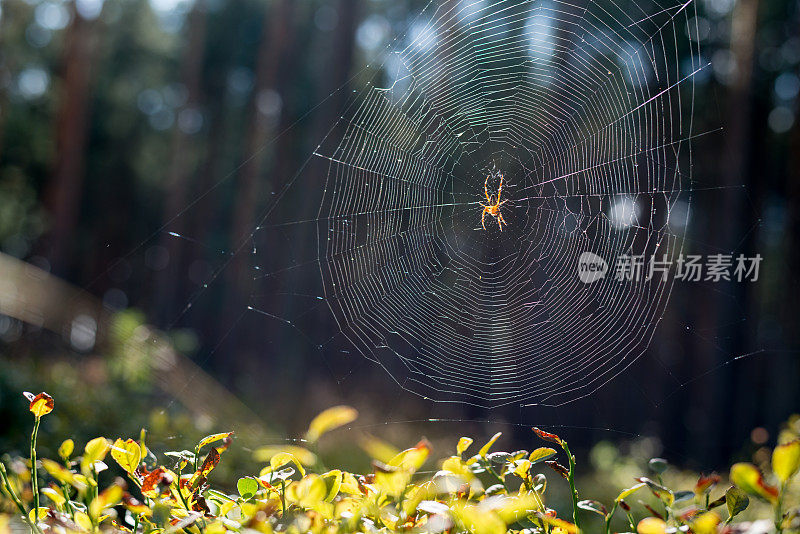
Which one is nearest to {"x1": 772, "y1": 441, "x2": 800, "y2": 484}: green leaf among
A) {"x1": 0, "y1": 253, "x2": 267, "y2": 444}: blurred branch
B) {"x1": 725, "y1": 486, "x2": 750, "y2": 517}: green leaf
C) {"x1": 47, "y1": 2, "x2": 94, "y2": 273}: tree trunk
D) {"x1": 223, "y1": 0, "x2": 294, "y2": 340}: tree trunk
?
{"x1": 725, "y1": 486, "x2": 750, "y2": 517}: green leaf

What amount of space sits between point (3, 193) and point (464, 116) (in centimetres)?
1459

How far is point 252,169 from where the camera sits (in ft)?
51.6

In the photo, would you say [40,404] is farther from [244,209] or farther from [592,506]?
[244,209]

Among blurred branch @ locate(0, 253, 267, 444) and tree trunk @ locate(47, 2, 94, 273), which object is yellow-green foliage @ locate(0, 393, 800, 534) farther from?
tree trunk @ locate(47, 2, 94, 273)

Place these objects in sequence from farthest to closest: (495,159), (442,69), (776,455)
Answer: (442,69), (495,159), (776,455)

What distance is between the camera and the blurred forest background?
8648mm

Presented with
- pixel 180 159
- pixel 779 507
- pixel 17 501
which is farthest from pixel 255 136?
pixel 779 507

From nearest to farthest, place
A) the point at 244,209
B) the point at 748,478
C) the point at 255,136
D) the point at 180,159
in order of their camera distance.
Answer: the point at 748,478 < the point at 180,159 < the point at 244,209 < the point at 255,136

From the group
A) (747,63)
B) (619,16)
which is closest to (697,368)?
(747,63)

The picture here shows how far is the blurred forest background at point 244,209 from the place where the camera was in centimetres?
865

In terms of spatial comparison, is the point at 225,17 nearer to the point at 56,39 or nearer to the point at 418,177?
the point at 56,39

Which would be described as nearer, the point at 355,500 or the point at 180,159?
the point at 355,500

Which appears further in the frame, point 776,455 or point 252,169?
point 252,169

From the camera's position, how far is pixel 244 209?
1569 cm
